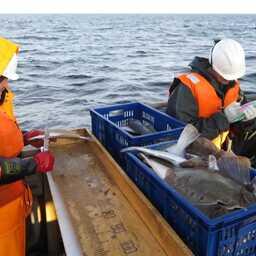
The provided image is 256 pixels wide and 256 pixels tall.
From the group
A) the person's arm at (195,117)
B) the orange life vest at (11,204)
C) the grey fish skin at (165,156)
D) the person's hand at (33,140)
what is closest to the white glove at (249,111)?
the person's arm at (195,117)

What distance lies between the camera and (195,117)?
3.97 metres

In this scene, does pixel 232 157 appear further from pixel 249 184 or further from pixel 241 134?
pixel 241 134

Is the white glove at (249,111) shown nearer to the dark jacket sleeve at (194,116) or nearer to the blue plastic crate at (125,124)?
the dark jacket sleeve at (194,116)

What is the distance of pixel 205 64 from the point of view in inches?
165

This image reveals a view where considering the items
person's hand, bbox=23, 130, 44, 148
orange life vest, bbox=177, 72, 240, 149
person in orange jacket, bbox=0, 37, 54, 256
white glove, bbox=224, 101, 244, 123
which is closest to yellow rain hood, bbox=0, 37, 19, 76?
person in orange jacket, bbox=0, 37, 54, 256

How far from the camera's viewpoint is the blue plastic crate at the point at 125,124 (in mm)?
3344

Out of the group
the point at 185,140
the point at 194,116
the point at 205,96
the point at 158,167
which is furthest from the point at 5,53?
the point at 205,96

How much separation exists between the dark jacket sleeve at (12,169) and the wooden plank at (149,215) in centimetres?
80

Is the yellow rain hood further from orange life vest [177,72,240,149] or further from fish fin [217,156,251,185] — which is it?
orange life vest [177,72,240,149]

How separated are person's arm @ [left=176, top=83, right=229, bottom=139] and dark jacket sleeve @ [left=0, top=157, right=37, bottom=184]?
1.81 m

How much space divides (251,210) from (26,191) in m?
1.85

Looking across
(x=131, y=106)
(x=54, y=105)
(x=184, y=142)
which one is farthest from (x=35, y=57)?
(x=184, y=142)

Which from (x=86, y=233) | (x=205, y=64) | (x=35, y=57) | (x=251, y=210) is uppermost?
(x=205, y=64)

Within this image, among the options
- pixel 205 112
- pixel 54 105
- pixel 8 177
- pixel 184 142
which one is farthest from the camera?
pixel 54 105
